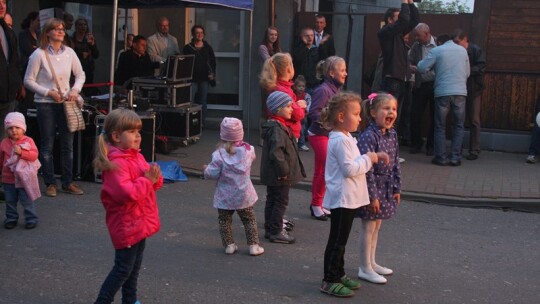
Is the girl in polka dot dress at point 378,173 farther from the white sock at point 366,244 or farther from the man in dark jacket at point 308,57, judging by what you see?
the man in dark jacket at point 308,57

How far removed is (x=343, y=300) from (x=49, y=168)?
4071mm

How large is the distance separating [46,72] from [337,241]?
4044 millimetres

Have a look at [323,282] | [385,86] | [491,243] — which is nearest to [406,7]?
[385,86]

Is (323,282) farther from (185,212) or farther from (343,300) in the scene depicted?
(185,212)

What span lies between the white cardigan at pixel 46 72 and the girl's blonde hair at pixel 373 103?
11.9 feet

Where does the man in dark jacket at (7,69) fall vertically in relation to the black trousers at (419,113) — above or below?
above

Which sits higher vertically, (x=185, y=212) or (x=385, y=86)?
(x=385, y=86)

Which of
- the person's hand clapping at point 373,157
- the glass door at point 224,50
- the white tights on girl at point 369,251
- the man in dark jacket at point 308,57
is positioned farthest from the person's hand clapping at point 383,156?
the glass door at point 224,50

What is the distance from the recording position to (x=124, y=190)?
4.36 meters

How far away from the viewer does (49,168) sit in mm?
8008

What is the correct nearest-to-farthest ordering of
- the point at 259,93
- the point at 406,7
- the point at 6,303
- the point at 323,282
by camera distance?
the point at 6,303 < the point at 323,282 < the point at 406,7 < the point at 259,93

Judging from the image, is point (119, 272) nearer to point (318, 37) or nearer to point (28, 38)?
point (28, 38)

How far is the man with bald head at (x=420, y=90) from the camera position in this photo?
1095 centimetres

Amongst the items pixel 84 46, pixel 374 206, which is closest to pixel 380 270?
pixel 374 206
